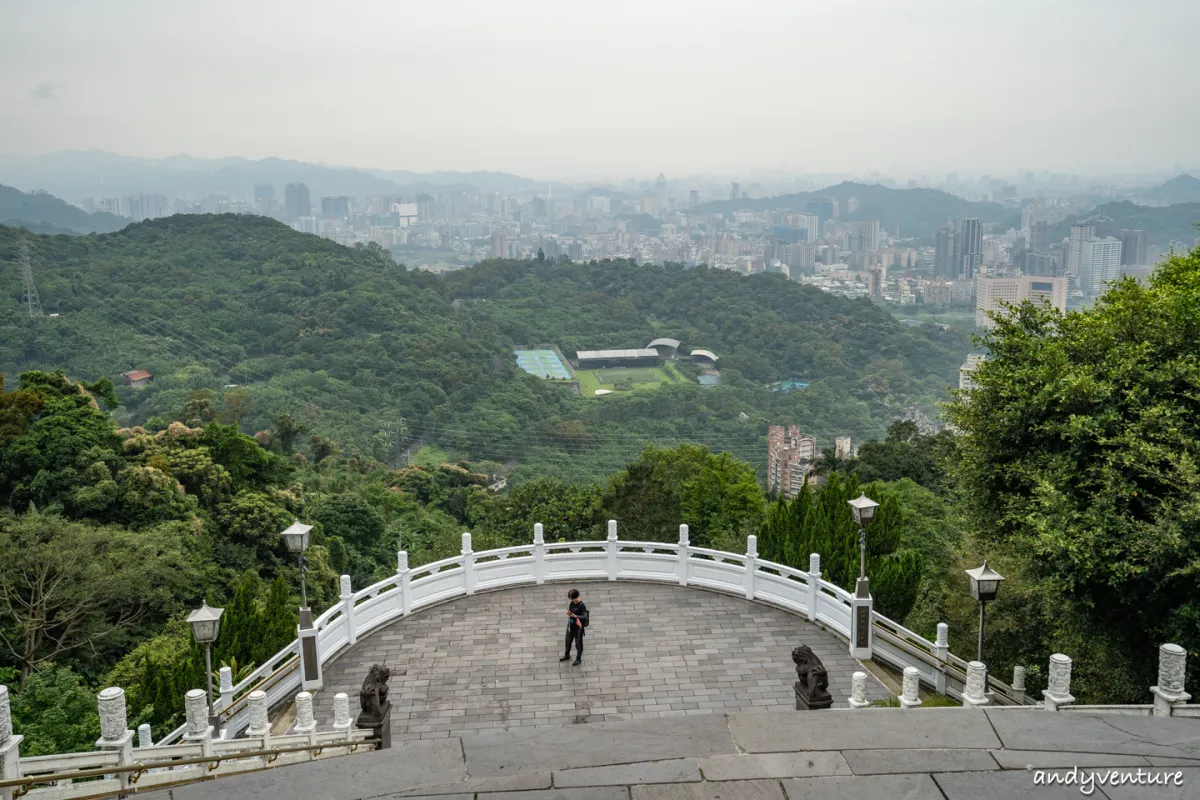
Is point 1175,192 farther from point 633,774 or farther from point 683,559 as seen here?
point 633,774

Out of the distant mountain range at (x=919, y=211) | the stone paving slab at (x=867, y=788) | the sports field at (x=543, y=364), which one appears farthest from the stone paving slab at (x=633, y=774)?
the distant mountain range at (x=919, y=211)

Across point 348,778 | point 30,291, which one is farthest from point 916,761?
point 30,291

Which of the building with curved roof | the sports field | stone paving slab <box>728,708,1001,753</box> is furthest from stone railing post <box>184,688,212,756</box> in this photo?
the building with curved roof

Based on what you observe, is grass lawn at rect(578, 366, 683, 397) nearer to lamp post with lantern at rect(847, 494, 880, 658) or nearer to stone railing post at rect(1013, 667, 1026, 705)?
lamp post with lantern at rect(847, 494, 880, 658)

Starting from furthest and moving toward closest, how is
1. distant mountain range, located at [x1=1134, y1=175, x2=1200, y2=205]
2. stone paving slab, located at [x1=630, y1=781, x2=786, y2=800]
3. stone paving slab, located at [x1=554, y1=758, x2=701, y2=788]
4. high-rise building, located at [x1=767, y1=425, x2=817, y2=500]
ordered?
distant mountain range, located at [x1=1134, y1=175, x2=1200, y2=205]
high-rise building, located at [x1=767, y1=425, x2=817, y2=500]
stone paving slab, located at [x1=554, y1=758, x2=701, y2=788]
stone paving slab, located at [x1=630, y1=781, x2=786, y2=800]

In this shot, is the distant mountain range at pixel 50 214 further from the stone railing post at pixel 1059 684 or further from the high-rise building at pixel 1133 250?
the stone railing post at pixel 1059 684

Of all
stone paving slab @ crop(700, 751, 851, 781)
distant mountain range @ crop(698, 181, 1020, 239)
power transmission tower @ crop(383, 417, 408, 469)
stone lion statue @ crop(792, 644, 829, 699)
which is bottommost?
power transmission tower @ crop(383, 417, 408, 469)
